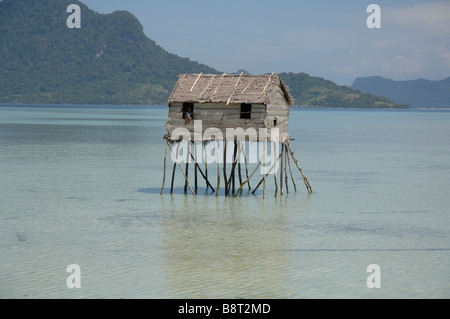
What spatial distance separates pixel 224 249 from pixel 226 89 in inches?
350

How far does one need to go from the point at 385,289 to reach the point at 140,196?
45.3 feet

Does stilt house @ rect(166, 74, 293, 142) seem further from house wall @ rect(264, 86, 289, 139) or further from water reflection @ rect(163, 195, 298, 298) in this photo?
water reflection @ rect(163, 195, 298, 298)

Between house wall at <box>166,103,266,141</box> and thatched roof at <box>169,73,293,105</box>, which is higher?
thatched roof at <box>169,73,293,105</box>

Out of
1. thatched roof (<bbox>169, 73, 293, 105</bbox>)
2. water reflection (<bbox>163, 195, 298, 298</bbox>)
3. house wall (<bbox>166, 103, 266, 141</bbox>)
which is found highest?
thatched roof (<bbox>169, 73, 293, 105</bbox>)

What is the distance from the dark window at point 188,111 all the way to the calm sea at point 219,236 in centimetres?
322

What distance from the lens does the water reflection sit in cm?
1396

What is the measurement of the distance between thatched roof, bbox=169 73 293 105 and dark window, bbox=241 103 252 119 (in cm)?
43

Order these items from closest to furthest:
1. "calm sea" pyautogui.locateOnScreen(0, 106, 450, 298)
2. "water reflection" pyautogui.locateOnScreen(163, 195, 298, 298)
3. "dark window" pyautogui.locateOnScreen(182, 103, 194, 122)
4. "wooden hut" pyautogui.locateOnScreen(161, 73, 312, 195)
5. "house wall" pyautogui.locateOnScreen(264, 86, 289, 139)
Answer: "water reflection" pyautogui.locateOnScreen(163, 195, 298, 298)
"calm sea" pyautogui.locateOnScreen(0, 106, 450, 298)
"wooden hut" pyautogui.locateOnScreen(161, 73, 312, 195)
"house wall" pyautogui.locateOnScreen(264, 86, 289, 139)
"dark window" pyautogui.locateOnScreen(182, 103, 194, 122)

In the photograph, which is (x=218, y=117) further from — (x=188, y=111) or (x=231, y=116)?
(x=188, y=111)

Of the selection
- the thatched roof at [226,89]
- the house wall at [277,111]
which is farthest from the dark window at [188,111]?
the house wall at [277,111]

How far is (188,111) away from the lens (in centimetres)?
2467

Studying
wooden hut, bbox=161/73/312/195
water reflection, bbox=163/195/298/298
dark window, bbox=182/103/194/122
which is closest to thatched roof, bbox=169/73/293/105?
wooden hut, bbox=161/73/312/195

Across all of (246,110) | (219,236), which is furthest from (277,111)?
(219,236)

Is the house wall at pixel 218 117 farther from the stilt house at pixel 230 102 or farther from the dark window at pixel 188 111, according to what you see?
the dark window at pixel 188 111
